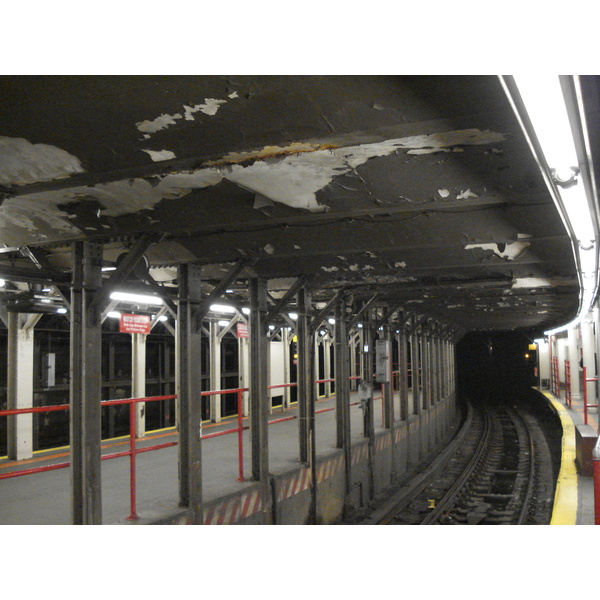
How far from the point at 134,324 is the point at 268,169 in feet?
23.0

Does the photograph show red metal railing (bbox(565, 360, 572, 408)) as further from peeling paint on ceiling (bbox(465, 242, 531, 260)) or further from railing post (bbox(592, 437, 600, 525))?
railing post (bbox(592, 437, 600, 525))

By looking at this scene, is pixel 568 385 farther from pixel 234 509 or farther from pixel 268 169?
pixel 268 169

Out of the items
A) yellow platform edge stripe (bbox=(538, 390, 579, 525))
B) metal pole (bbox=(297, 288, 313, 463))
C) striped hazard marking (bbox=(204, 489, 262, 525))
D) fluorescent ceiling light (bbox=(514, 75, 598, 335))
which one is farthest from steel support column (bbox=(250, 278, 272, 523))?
fluorescent ceiling light (bbox=(514, 75, 598, 335))

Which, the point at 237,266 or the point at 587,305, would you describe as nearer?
the point at 237,266

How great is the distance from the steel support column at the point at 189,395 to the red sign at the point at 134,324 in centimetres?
407

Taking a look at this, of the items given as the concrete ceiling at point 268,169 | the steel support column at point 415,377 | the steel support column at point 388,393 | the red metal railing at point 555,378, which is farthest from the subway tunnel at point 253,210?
the red metal railing at point 555,378

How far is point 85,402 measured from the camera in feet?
15.3

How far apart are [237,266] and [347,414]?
444 cm

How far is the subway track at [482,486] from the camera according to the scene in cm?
956

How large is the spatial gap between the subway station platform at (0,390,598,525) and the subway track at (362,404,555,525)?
1.19 metres

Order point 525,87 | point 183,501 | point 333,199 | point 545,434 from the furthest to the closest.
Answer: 1. point 545,434
2. point 183,501
3. point 333,199
4. point 525,87

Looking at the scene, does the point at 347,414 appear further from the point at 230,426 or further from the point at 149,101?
the point at 149,101

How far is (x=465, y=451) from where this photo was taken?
16.7 meters
